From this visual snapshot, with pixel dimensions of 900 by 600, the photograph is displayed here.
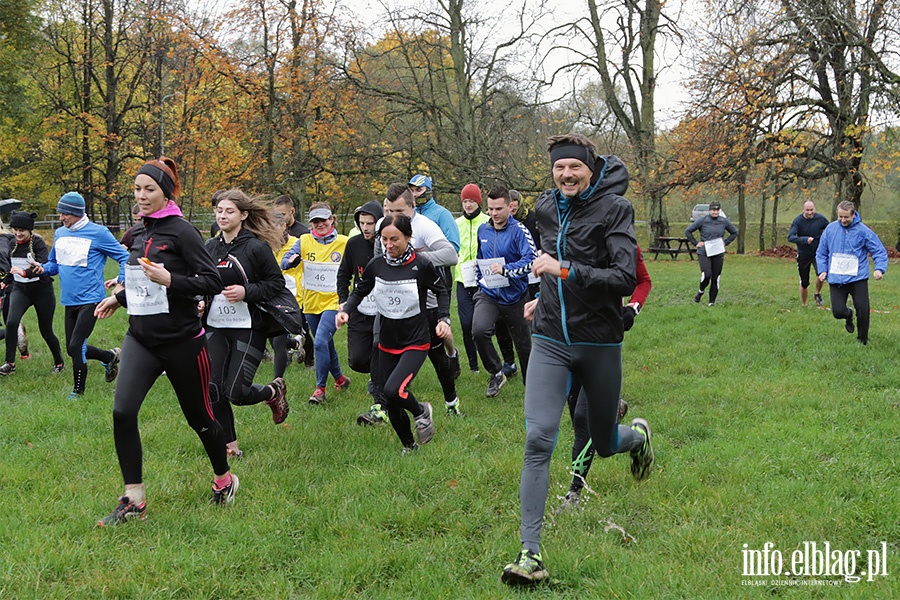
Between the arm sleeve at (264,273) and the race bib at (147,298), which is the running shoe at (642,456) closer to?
the arm sleeve at (264,273)

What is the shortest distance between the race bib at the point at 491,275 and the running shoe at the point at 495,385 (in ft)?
3.66

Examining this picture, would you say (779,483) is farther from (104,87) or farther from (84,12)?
(104,87)

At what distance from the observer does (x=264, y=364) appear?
1051 centimetres

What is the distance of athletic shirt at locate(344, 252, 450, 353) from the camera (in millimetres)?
6371

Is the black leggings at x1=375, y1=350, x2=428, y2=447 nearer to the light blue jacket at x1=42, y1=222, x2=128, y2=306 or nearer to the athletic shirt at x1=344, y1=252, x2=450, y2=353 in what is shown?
the athletic shirt at x1=344, y1=252, x2=450, y2=353

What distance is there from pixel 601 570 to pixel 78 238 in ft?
23.8

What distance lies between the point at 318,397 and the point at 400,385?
2443mm

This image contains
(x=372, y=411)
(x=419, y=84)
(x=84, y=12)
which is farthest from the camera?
(x=84, y=12)

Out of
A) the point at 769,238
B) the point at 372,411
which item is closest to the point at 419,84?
the point at 372,411

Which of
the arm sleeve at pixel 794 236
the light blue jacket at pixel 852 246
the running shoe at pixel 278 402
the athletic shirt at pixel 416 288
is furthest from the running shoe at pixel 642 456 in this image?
the arm sleeve at pixel 794 236

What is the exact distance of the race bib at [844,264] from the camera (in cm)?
1030

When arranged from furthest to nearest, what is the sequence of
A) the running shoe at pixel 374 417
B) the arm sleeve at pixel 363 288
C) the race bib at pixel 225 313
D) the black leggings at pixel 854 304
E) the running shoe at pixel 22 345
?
the running shoe at pixel 22 345 < the black leggings at pixel 854 304 < the running shoe at pixel 374 417 < the arm sleeve at pixel 363 288 < the race bib at pixel 225 313

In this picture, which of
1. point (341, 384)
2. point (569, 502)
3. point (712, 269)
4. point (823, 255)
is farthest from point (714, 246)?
point (569, 502)

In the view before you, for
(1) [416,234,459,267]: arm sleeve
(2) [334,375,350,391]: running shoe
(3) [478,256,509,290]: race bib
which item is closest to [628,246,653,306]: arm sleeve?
(1) [416,234,459,267]: arm sleeve
